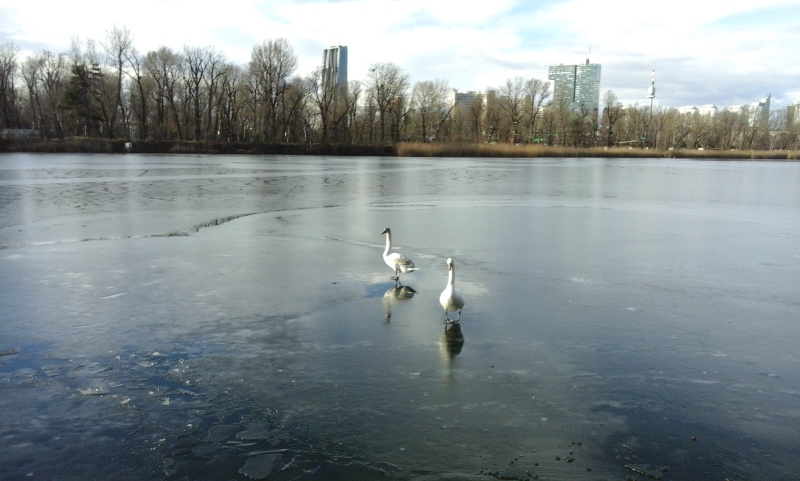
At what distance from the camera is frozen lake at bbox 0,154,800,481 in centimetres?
357

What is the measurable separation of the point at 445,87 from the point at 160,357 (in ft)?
254

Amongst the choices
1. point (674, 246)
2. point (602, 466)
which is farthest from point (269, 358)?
point (674, 246)

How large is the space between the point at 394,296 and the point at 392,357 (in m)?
1.92

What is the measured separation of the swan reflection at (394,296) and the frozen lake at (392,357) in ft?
0.14

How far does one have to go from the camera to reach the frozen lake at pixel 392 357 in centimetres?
357

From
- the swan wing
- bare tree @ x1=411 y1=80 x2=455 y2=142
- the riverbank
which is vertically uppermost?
bare tree @ x1=411 y1=80 x2=455 y2=142

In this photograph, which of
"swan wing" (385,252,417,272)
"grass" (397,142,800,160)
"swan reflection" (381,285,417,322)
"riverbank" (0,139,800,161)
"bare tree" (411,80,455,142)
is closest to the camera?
"swan reflection" (381,285,417,322)

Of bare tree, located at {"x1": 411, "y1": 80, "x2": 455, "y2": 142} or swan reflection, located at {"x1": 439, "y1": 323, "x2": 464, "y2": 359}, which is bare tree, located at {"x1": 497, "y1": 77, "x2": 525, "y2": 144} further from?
swan reflection, located at {"x1": 439, "y1": 323, "x2": 464, "y2": 359}

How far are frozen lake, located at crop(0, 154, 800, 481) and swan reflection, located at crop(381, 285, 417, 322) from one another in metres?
0.04

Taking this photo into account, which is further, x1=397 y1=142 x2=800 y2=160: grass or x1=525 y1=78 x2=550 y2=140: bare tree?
x1=525 y1=78 x2=550 y2=140: bare tree

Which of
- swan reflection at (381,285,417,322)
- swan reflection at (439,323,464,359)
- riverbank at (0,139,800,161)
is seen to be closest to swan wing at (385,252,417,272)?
swan reflection at (381,285,417,322)

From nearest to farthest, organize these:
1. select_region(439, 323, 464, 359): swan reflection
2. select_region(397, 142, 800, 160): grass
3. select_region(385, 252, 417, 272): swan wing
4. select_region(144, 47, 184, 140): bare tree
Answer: select_region(439, 323, 464, 359): swan reflection
select_region(385, 252, 417, 272): swan wing
select_region(397, 142, 800, 160): grass
select_region(144, 47, 184, 140): bare tree

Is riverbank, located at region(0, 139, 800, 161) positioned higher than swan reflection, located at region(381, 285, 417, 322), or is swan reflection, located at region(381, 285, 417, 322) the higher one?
riverbank, located at region(0, 139, 800, 161)

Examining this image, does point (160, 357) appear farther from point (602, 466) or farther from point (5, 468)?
point (602, 466)
